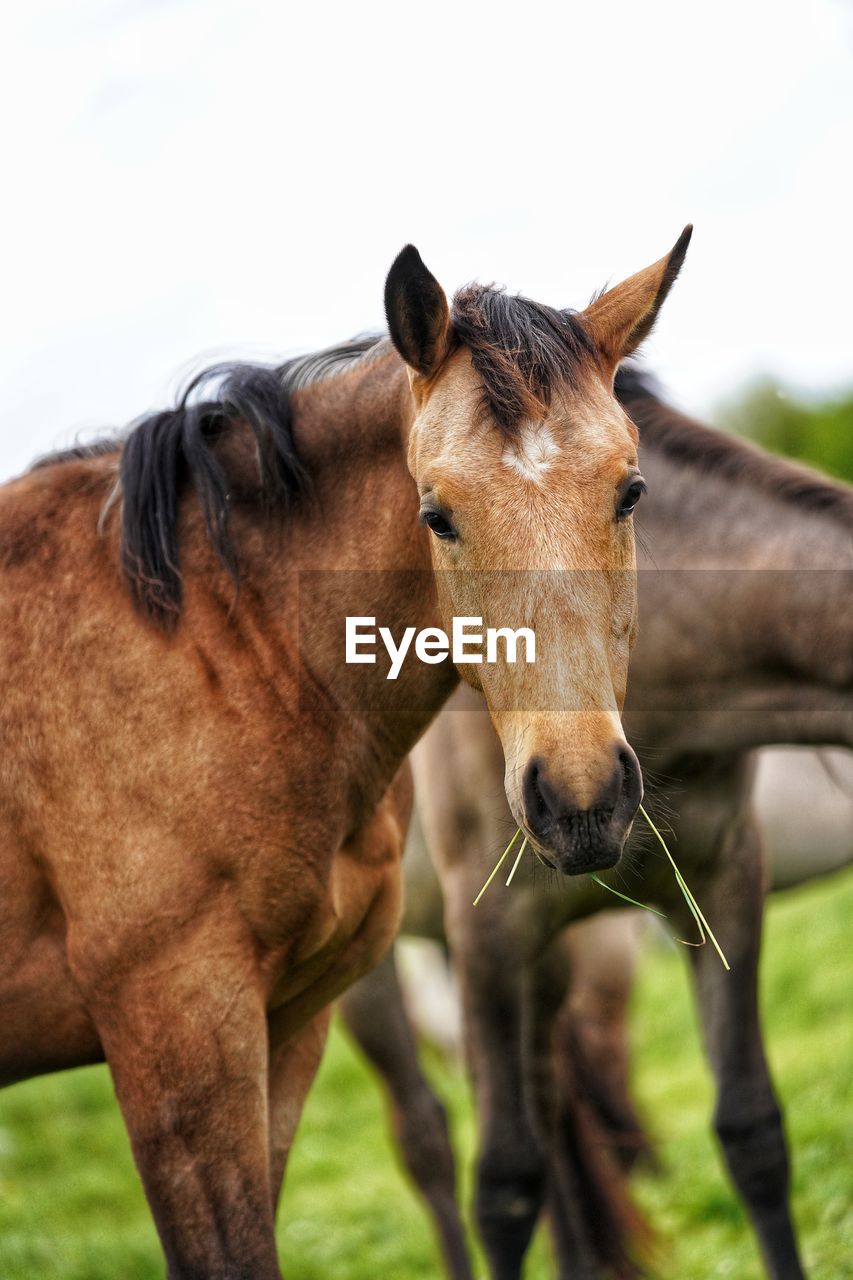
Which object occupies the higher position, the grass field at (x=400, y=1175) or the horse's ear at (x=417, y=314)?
the horse's ear at (x=417, y=314)

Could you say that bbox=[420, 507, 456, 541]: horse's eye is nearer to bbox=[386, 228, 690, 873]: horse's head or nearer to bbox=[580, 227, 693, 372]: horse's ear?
bbox=[386, 228, 690, 873]: horse's head

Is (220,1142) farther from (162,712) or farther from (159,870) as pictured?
(162,712)

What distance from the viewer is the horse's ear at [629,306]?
3199 mm

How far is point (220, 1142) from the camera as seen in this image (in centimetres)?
312

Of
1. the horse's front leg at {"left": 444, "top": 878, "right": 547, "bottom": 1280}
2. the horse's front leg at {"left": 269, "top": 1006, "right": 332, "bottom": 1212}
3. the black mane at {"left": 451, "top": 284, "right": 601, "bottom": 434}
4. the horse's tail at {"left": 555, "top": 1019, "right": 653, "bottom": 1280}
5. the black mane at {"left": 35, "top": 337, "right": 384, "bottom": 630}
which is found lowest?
the horse's tail at {"left": 555, "top": 1019, "right": 653, "bottom": 1280}

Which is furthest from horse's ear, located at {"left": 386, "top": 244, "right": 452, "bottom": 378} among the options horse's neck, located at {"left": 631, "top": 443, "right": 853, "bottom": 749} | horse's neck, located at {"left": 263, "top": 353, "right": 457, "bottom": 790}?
horse's neck, located at {"left": 631, "top": 443, "right": 853, "bottom": 749}

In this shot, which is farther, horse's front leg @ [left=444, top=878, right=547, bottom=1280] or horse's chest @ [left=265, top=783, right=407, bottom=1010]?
horse's front leg @ [left=444, top=878, right=547, bottom=1280]

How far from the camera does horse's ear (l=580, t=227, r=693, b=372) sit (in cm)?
320

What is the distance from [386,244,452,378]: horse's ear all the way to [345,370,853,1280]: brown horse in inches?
58.6

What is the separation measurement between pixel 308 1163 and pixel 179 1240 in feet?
18.0

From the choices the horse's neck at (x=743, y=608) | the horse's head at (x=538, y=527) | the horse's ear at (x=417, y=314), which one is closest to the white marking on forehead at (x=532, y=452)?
the horse's head at (x=538, y=527)

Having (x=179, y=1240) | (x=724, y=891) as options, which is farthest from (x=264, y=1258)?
(x=724, y=891)

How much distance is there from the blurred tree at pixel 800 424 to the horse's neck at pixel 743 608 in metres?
16.9

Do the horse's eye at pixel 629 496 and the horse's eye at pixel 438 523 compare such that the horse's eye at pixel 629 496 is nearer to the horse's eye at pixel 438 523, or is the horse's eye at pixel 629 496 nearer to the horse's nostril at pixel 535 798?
the horse's eye at pixel 438 523
